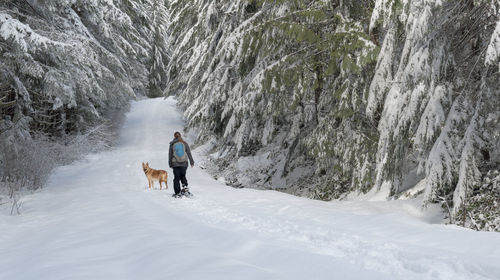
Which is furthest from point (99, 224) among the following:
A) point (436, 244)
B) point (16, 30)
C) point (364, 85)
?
point (364, 85)

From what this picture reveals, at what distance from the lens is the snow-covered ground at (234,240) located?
331cm

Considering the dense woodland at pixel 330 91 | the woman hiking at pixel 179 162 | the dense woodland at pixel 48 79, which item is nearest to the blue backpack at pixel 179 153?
the woman hiking at pixel 179 162

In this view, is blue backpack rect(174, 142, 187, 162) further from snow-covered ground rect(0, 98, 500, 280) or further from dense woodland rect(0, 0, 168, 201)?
dense woodland rect(0, 0, 168, 201)

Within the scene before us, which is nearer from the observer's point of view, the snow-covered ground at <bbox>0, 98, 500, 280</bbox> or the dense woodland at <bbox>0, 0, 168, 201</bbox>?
the snow-covered ground at <bbox>0, 98, 500, 280</bbox>

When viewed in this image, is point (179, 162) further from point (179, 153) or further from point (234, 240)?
point (234, 240)

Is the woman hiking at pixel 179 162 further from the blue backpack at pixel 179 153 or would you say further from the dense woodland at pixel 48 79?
the dense woodland at pixel 48 79

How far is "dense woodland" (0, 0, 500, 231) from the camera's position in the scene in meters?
5.91

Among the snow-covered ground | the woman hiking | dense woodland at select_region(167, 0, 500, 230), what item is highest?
dense woodland at select_region(167, 0, 500, 230)

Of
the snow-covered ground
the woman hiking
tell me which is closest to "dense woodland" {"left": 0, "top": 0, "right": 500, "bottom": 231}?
the snow-covered ground

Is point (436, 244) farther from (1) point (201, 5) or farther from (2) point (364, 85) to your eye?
(1) point (201, 5)

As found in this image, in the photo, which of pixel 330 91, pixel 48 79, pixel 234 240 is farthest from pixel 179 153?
pixel 48 79

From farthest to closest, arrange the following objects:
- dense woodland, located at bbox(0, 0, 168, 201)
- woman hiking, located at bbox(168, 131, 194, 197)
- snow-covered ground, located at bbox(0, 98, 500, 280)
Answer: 1. dense woodland, located at bbox(0, 0, 168, 201)
2. woman hiking, located at bbox(168, 131, 194, 197)
3. snow-covered ground, located at bbox(0, 98, 500, 280)

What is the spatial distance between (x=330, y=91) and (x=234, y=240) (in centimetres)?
649

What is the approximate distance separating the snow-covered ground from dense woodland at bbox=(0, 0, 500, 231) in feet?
4.07
